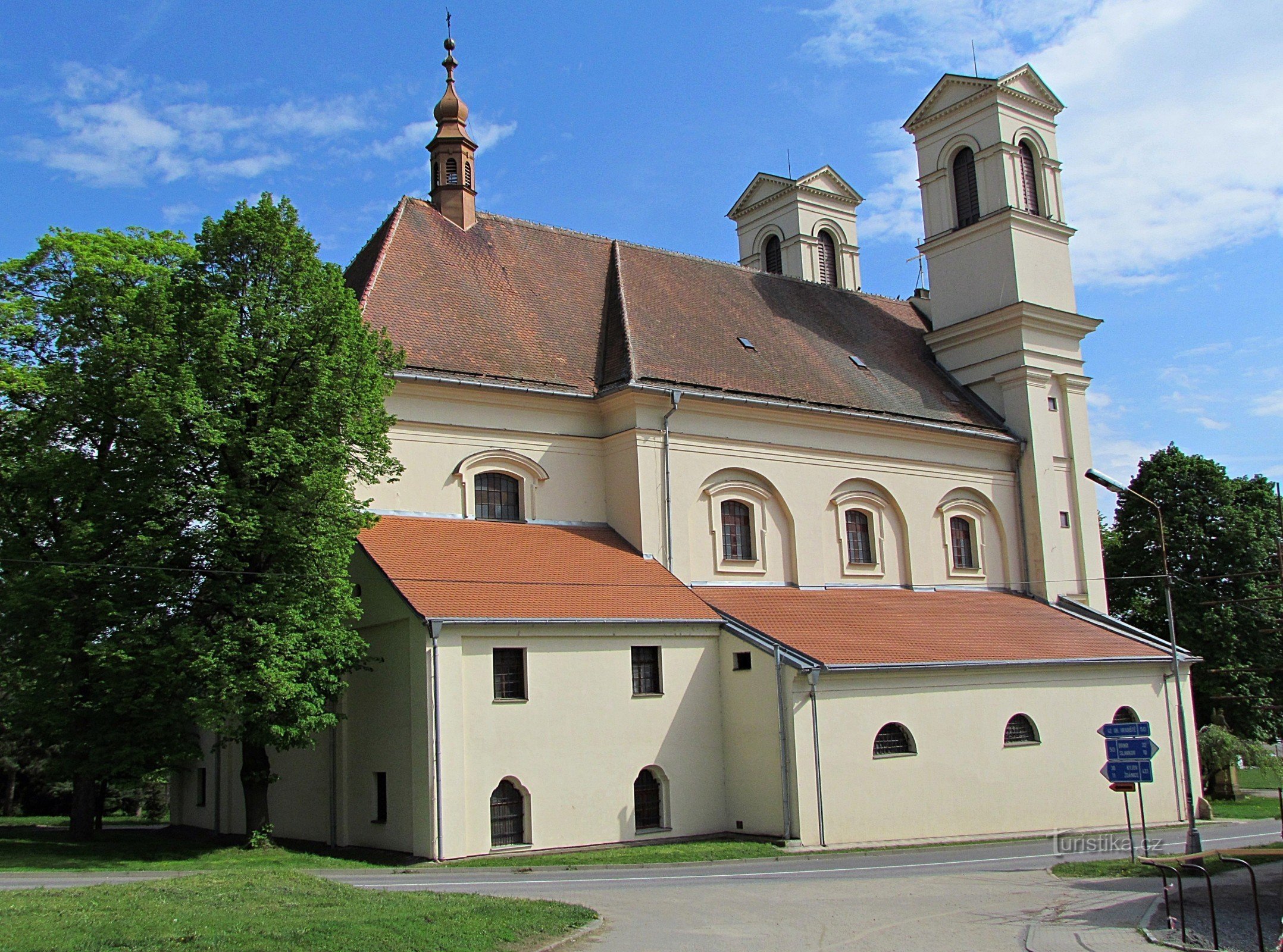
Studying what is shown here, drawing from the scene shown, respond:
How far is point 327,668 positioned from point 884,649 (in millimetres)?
11726

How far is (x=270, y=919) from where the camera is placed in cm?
1214

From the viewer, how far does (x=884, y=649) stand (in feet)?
81.7

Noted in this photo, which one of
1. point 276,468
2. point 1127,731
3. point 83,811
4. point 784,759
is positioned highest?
point 276,468

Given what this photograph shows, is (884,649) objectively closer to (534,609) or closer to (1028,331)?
(534,609)

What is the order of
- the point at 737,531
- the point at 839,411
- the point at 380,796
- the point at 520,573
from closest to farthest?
the point at 380,796 → the point at 520,573 → the point at 737,531 → the point at 839,411

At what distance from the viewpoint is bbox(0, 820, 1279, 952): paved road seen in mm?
12367

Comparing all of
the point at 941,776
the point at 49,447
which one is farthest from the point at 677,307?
the point at 49,447

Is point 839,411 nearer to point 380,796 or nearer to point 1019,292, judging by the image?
point 1019,292

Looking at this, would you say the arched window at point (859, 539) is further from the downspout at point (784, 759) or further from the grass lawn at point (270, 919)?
the grass lawn at point (270, 919)

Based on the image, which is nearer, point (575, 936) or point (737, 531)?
point (575, 936)

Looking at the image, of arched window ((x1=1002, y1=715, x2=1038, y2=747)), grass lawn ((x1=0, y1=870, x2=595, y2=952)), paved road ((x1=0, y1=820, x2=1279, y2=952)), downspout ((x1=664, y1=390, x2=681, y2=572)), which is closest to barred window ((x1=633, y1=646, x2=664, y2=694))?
downspout ((x1=664, y1=390, x2=681, y2=572))

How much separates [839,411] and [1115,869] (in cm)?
1442

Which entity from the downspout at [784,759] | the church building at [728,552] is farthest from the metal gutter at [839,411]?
the downspout at [784,759]

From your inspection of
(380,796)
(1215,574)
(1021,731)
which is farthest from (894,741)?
(1215,574)
